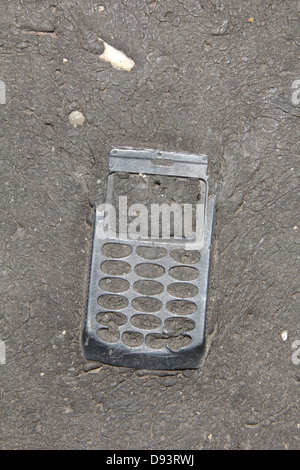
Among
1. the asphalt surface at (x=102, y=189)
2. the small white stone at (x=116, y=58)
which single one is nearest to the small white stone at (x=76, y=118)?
the asphalt surface at (x=102, y=189)

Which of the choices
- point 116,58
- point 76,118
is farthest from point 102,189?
point 116,58

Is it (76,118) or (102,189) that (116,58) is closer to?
(76,118)

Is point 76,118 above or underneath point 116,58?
underneath

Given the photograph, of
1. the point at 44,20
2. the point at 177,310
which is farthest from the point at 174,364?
the point at 44,20

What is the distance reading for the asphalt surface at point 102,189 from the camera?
4.87ft

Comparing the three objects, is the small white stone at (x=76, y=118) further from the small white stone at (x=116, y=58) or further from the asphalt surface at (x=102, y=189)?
the small white stone at (x=116, y=58)

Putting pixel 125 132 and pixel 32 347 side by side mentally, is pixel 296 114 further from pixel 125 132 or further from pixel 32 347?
pixel 32 347

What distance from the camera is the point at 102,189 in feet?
5.00

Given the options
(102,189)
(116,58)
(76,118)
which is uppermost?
(116,58)

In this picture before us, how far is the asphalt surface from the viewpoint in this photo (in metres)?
1.49

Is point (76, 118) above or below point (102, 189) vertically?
above

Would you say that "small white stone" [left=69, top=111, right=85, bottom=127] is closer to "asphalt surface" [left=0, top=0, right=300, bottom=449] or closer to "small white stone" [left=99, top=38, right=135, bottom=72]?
"asphalt surface" [left=0, top=0, right=300, bottom=449]

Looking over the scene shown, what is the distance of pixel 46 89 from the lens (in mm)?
1487
